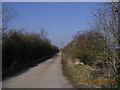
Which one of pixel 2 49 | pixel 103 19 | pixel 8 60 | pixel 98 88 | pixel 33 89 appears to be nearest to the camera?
pixel 98 88

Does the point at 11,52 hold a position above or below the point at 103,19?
below

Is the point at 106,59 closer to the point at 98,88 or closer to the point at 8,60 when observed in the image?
the point at 98,88

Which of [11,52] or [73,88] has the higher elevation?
[11,52]

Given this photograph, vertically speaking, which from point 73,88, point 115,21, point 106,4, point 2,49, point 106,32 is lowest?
point 73,88

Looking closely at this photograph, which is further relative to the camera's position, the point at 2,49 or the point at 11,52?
the point at 11,52

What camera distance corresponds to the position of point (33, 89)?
684 cm

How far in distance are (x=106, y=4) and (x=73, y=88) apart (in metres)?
4.19

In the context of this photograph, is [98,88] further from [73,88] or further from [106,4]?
[106,4]

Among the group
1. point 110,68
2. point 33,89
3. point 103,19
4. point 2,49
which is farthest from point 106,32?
point 2,49

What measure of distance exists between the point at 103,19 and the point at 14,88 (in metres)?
5.43

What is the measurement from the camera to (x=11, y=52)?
13125mm

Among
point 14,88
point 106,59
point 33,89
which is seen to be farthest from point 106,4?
point 14,88

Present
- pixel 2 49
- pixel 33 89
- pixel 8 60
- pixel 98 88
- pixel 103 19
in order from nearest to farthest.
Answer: pixel 98 88 < pixel 33 89 < pixel 103 19 < pixel 2 49 < pixel 8 60

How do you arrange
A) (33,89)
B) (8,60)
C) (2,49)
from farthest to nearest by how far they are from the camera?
(8,60)
(2,49)
(33,89)
